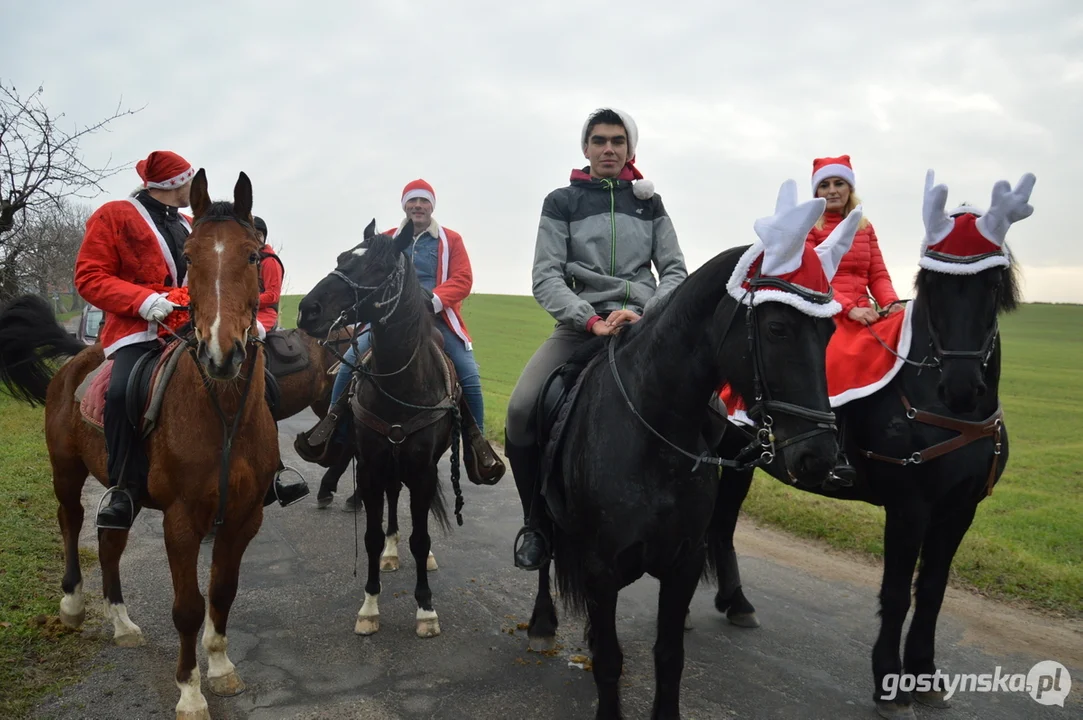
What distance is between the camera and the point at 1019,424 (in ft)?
64.5

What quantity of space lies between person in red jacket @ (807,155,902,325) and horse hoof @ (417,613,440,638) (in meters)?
3.81

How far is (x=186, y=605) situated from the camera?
372 centimetres

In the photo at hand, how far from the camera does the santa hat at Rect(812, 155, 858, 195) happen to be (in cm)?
530

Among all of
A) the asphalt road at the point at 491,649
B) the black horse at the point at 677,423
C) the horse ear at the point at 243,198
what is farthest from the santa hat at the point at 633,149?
the asphalt road at the point at 491,649

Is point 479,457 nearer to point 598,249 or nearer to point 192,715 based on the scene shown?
point 598,249

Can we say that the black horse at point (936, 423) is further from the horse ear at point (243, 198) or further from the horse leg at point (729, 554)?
the horse ear at point (243, 198)

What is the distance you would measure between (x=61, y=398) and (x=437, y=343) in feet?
8.77

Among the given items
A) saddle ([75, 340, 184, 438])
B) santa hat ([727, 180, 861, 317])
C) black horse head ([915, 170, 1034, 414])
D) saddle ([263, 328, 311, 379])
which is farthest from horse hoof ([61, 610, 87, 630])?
black horse head ([915, 170, 1034, 414])

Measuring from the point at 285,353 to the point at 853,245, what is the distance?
219 inches


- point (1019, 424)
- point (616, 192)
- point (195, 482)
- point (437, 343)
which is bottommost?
point (1019, 424)

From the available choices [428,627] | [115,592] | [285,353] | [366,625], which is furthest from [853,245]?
[115,592]

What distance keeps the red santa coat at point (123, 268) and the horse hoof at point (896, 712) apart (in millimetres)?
4776

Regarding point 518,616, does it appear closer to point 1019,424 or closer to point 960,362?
point 960,362

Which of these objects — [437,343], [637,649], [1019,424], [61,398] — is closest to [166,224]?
[61,398]
